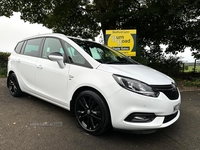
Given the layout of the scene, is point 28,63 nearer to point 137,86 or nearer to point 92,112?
point 92,112

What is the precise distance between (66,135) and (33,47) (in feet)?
7.30

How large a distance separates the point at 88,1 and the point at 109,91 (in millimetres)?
11033

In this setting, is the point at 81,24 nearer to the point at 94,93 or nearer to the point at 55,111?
the point at 55,111

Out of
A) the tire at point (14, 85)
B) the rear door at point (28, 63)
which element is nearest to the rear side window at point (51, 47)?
the rear door at point (28, 63)

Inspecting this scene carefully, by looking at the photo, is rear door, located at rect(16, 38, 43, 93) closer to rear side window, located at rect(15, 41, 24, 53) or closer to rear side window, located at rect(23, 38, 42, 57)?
rear side window, located at rect(23, 38, 42, 57)

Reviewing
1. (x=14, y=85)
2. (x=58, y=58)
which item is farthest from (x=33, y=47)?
(x=58, y=58)

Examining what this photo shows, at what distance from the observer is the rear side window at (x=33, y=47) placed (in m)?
3.81

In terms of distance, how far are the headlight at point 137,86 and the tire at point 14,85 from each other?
3.01 m

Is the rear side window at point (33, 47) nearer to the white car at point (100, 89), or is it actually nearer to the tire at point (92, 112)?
the white car at point (100, 89)

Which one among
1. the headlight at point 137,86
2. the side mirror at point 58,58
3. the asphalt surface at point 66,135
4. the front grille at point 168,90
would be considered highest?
the side mirror at point 58,58

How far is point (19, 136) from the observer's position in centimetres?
267

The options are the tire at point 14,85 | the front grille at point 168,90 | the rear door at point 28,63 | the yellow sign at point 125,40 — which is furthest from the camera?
the yellow sign at point 125,40

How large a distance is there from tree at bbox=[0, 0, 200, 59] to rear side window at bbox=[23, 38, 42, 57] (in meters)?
4.82

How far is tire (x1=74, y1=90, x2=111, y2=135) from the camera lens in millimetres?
2520
